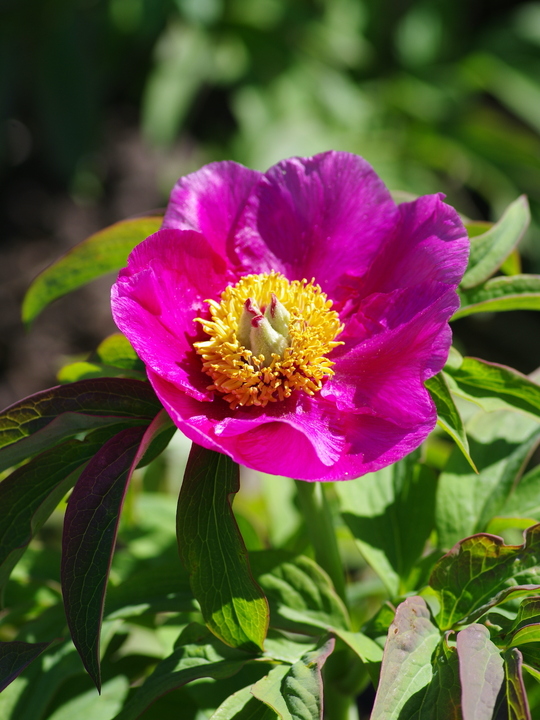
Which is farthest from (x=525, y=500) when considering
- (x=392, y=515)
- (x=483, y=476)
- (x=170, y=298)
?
(x=170, y=298)

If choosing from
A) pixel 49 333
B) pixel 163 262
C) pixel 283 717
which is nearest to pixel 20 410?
pixel 163 262

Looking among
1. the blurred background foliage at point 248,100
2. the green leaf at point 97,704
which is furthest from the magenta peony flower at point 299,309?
the blurred background foliage at point 248,100

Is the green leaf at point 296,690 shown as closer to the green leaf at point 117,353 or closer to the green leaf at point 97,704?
the green leaf at point 97,704

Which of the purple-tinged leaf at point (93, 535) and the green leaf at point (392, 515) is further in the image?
the green leaf at point (392, 515)

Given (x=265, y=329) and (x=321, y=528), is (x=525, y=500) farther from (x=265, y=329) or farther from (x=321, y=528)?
(x=265, y=329)

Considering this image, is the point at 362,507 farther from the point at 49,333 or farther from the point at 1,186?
the point at 1,186

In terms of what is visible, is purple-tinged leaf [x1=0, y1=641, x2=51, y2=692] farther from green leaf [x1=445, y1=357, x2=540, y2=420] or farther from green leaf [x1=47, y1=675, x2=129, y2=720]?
green leaf [x1=445, y1=357, x2=540, y2=420]
